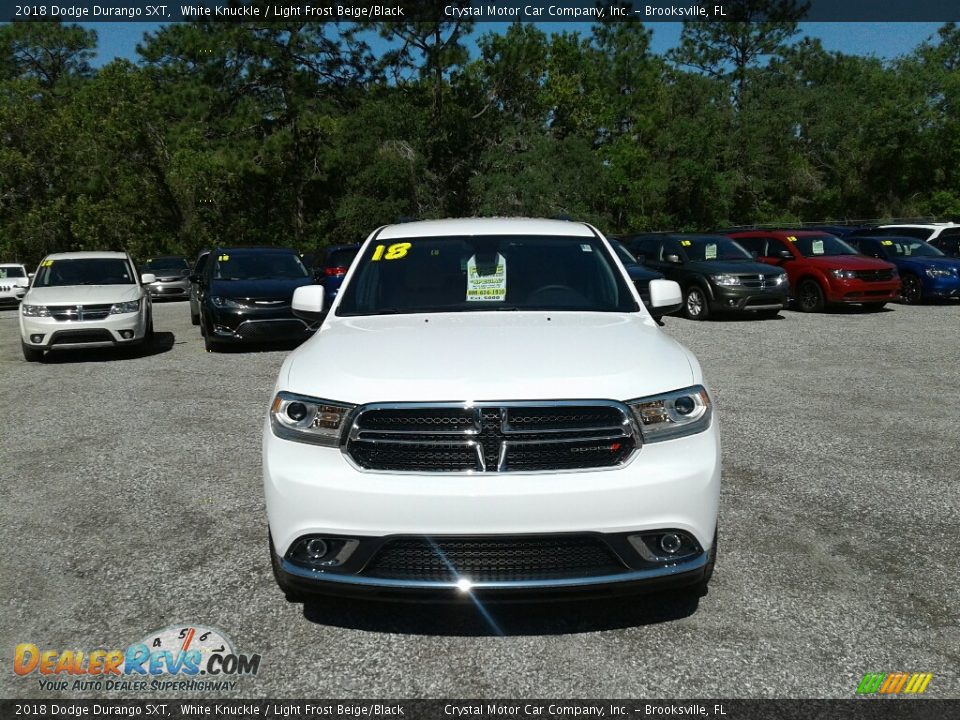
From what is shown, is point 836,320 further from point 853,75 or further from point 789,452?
point 853,75

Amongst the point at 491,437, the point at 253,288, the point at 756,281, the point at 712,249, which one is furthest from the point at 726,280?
the point at 491,437

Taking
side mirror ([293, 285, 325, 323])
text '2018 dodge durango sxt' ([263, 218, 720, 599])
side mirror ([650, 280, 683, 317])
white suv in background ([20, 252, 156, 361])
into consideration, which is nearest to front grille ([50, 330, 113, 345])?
white suv in background ([20, 252, 156, 361])

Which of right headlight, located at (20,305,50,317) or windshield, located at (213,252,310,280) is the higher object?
windshield, located at (213,252,310,280)

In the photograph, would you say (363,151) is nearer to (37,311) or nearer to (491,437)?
(37,311)

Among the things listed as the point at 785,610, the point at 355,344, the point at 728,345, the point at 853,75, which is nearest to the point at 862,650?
the point at 785,610

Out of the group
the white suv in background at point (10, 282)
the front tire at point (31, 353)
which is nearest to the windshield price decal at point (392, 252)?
the front tire at point (31, 353)

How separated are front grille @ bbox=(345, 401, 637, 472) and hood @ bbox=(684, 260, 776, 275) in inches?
554

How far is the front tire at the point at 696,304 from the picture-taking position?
661 inches

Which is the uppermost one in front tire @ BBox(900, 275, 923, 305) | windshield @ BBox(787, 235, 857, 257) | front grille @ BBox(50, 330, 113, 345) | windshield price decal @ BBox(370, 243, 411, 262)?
windshield price decal @ BBox(370, 243, 411, 262)

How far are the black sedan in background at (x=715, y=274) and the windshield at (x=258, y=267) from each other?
687 centimetres

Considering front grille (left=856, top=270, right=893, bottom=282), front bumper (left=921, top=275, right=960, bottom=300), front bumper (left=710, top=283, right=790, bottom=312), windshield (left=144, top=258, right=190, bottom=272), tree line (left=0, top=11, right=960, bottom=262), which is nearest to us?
front bumper (left=710, top=283, right=790, bottom=312)

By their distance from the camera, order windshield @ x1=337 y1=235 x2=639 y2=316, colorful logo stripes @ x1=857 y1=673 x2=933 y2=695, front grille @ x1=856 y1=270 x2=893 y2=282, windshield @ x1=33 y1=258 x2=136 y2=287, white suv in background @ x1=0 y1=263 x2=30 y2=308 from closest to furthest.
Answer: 1. colorful logo stripes @ x1=857 y1=673 x2=933 y2=695
2. windshield @ x1=337 y1=235 x2=639 y2=316
3. windshield @ x1=33 y1=258 x2=136 y2=287
4. front grille @ x1=856 y1=270 x2=893 y2=282
5. white suv in background @ x1=0 y1=263 x2=30 y2=308

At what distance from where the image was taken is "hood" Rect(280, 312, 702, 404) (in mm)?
3301

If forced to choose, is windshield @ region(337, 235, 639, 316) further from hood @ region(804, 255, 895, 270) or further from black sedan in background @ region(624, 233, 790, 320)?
hood @ region(804, 255, 895, 270)
